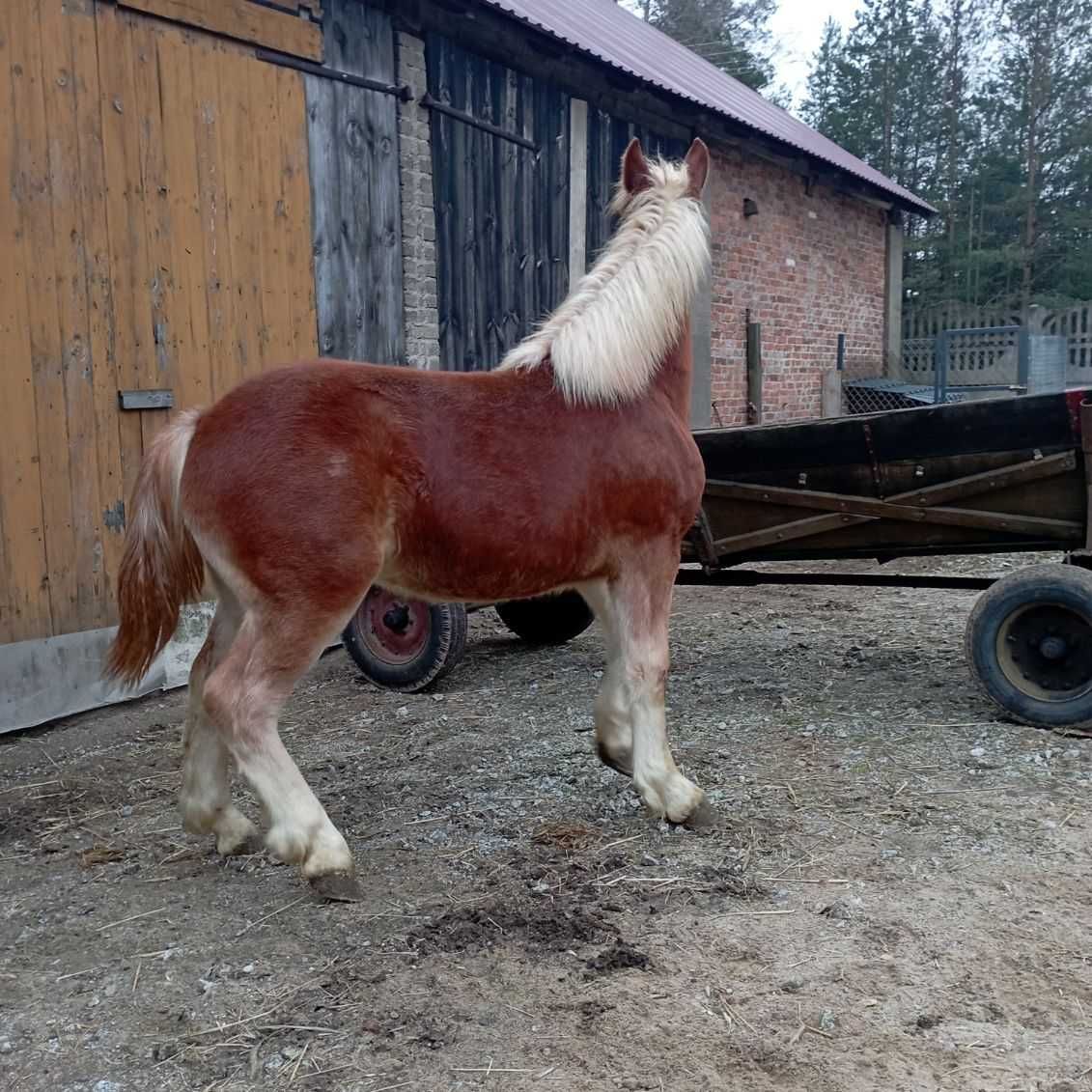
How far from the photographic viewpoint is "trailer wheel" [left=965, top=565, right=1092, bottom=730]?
4125 mm

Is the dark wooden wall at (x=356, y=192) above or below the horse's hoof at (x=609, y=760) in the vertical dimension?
above

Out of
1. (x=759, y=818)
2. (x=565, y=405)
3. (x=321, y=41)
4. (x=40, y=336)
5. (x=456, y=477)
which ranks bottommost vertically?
(x=759, y=818)

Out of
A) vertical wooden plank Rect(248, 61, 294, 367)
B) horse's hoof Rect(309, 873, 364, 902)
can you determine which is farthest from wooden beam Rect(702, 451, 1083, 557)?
vertical wooden plank Rect(248, 61, 294, 367)

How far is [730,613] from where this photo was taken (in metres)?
6.99

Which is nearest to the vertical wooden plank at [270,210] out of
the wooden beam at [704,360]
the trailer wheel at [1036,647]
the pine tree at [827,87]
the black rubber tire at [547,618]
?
the black rubber tire at [547,618]

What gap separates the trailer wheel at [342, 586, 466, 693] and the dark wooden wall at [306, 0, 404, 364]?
1845mm

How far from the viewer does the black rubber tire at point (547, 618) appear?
6000 mm

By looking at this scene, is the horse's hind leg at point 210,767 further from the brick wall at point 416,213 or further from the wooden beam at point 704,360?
the wooden beam at point 704,360

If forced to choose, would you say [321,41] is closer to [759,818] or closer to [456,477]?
[456,477]

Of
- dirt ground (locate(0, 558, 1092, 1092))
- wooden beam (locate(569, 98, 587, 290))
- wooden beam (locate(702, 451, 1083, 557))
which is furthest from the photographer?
wooden beam (locate(569, 98, 587, 290))

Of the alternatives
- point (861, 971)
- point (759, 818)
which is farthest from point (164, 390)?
point (861, 971)

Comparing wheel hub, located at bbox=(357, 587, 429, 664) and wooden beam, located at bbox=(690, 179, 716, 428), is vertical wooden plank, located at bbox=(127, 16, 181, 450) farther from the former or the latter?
wooden beam, located at bbox=(690, 179, 716, 428)

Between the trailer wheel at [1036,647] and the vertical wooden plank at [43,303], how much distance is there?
4120mm

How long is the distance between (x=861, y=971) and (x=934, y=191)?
3429 cm
